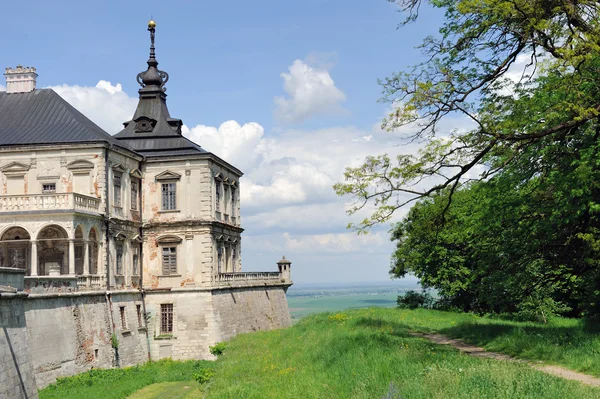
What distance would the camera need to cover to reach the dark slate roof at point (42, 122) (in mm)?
33531

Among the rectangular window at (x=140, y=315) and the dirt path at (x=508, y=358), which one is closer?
the dirt path at (x=508, y=358)

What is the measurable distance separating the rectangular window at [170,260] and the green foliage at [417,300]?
2236cm

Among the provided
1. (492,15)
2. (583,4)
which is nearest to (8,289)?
(492,15)

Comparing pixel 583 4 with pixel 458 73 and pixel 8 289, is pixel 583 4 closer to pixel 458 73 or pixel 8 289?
pixel 458 73

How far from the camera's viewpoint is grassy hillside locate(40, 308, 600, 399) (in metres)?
12.6

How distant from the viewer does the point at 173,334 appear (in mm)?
36906

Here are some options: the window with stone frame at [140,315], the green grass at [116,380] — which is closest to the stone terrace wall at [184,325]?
the window with stone frame at [140,315]

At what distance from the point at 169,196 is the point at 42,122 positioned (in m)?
7.62

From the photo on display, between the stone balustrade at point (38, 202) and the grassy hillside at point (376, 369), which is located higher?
the stone balustrade at point (38, 202)

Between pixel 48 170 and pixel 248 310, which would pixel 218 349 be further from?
pixel 48 170

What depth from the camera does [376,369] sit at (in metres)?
15.8

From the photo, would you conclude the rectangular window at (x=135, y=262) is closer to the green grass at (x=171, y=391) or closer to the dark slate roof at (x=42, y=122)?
the dark slate roof at (x=42, y=122)

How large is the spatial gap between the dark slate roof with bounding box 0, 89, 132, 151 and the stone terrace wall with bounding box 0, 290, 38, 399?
14.0 meters

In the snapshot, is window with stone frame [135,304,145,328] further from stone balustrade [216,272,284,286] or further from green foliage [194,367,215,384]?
green foliage [194,367,215,384]
